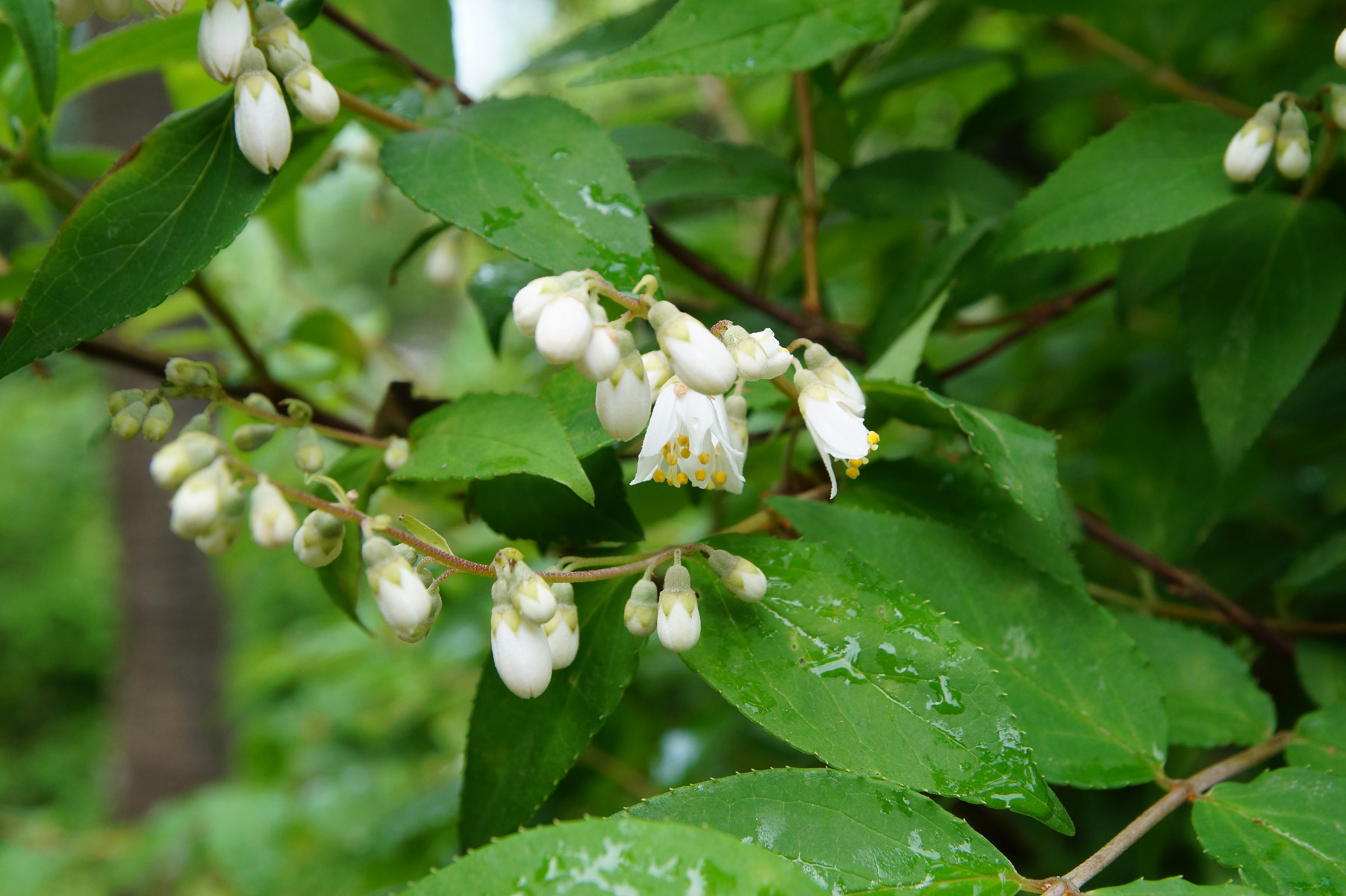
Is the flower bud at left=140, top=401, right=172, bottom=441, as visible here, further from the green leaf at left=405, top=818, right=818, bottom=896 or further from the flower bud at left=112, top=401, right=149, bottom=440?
the green leaf at left=405, top=818, right=818, bottom=896

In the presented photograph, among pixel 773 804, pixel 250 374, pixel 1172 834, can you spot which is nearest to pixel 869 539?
pixel 773 804

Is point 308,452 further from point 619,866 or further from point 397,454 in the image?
point 619,866

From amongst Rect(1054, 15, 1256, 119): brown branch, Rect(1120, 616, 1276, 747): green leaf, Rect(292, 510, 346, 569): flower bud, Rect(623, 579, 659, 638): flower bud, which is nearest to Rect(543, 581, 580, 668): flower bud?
Rect(623, 579, 659, 638): flower bud

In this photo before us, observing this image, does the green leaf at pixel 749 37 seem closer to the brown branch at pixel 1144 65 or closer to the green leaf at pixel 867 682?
the green leaf at pixel 867 682

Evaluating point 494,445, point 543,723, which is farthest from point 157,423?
point 543,723

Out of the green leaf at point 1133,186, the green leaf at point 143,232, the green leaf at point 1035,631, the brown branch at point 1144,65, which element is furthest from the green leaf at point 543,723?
the brown branch at point 1144,65

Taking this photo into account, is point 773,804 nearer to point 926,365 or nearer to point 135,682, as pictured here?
point 926,365
